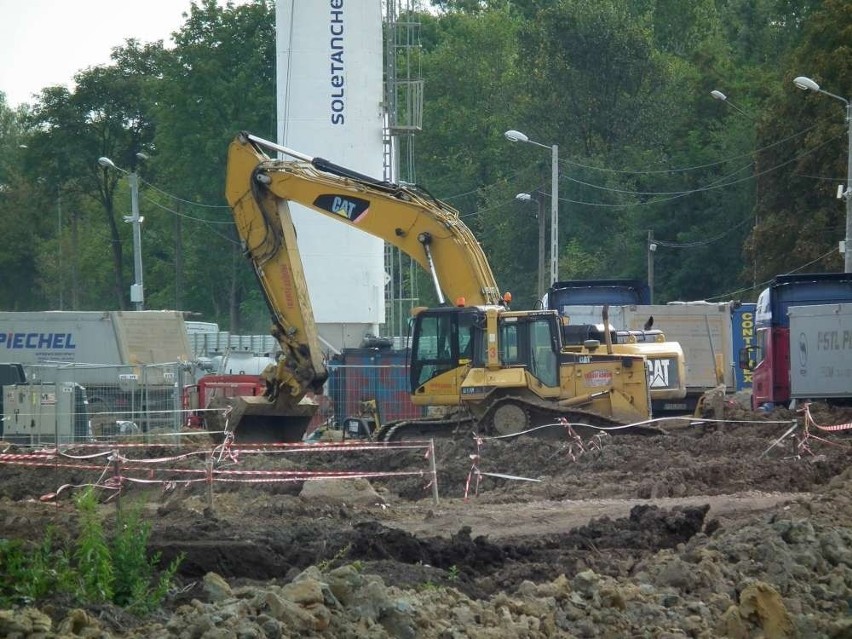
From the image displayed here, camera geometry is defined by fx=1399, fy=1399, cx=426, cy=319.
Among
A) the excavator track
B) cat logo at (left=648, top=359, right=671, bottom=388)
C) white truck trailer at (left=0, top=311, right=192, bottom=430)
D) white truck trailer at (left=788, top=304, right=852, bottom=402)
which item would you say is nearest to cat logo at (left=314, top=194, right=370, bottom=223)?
the excavator track

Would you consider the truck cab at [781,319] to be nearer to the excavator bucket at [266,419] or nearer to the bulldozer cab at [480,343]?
the bulldozer cab at [480,343]

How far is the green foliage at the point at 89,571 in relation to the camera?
8273 millimetres

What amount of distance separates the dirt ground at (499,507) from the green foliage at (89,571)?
1.21ft

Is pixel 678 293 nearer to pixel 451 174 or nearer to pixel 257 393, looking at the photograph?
pixel 451 174

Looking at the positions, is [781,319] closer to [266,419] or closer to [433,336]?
[433,336]

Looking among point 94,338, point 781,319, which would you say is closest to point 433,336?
point 781,319

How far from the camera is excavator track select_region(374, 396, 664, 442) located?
20312mm

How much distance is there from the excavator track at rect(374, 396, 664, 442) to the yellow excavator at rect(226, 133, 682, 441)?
2 cm

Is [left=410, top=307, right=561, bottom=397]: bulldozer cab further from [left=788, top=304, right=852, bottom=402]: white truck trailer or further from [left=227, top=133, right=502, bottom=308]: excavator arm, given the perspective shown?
[left=788, top=304, right=852, bottom=402]: white truck trailer

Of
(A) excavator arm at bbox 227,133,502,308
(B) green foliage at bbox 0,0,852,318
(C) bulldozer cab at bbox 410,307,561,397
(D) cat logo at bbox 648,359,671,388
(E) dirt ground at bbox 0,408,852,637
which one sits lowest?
(E) dirt ground at bbox 0,408,852,637

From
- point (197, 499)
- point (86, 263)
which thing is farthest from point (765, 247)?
point (86, 263)

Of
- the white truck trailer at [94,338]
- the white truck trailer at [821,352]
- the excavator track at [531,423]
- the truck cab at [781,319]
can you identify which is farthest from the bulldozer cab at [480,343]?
the white truck trailer at [94,338]

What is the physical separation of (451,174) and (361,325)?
32.0 meters

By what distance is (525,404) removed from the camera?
66.9 ft
